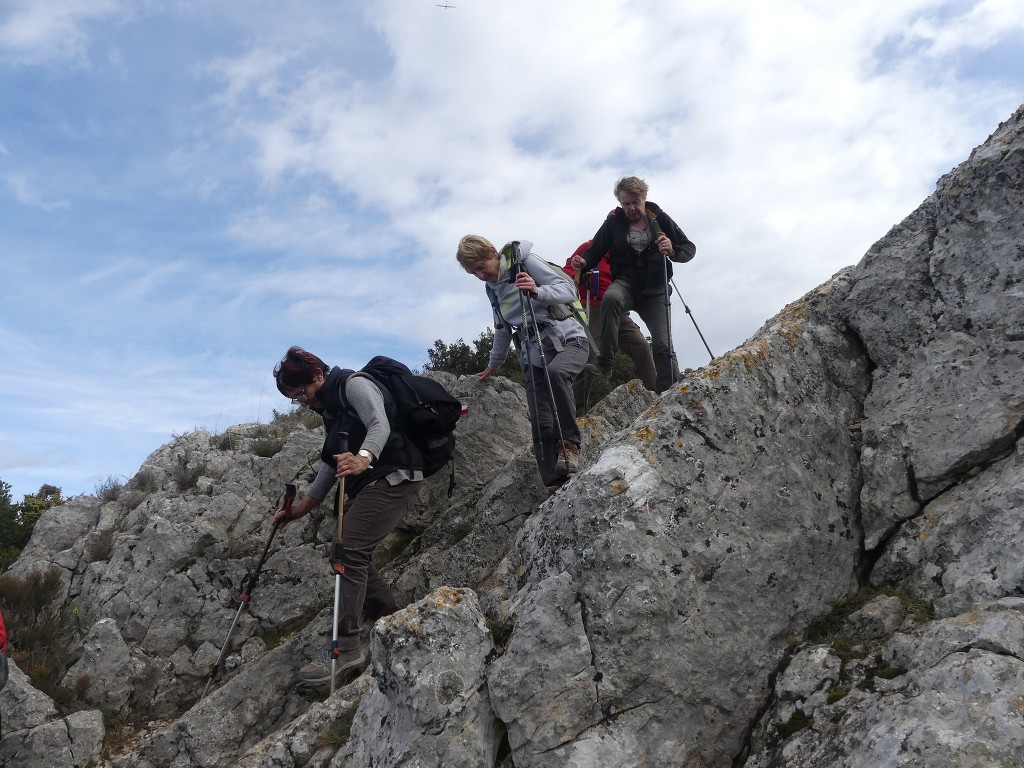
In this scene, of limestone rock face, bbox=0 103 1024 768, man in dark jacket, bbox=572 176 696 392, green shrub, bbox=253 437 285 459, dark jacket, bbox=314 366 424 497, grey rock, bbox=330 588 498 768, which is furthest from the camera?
green shrub, bbox=253 437 285 459

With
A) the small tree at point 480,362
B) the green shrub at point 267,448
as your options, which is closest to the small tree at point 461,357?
the small tree at point 480,362

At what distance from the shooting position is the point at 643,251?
10141 mm

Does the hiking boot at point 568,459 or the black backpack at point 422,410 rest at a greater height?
the black backpack at point 422,410

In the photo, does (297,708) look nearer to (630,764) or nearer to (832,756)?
(630,764)

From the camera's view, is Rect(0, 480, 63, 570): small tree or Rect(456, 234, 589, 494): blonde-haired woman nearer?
Rect(456, 234, 589, 494): blonde-haired woman

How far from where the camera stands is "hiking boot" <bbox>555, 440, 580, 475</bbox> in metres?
7.96

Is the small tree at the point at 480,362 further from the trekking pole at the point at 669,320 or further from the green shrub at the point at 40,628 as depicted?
the green shrub at the point at 40,628

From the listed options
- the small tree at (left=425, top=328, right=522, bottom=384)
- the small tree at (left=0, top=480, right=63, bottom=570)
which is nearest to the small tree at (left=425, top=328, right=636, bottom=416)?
the small tree at (left=425, top=328, right=522, bottom=384)

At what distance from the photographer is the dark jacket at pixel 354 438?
7613mm

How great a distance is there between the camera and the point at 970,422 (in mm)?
5477

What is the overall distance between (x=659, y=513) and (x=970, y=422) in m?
→ 2.41

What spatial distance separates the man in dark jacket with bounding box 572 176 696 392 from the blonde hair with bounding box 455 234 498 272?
2310mm

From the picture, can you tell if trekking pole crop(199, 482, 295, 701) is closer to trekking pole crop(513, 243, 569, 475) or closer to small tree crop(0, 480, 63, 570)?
trekking pole crop(513, 243, 569, 475)

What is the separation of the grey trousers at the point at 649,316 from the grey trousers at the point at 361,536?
4.09 m
